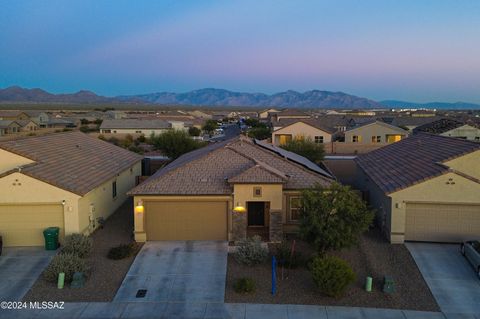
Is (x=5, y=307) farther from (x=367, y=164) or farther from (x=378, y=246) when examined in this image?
(x=367, y=164)

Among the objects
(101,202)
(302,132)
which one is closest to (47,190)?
(101,202)

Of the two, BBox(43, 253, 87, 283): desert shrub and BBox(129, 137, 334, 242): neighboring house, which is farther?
BBox(129, 137, 334, 242): neighboring house

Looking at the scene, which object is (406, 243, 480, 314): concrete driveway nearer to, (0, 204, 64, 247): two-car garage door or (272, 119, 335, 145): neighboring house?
(0, 204, 64, 247): two-car garage door

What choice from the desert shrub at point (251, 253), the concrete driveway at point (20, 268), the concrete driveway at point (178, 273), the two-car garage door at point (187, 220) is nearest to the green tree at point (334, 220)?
the desert shrub at point (251, 253)

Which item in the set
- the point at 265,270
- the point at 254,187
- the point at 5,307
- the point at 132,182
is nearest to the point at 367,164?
the point at 254,187

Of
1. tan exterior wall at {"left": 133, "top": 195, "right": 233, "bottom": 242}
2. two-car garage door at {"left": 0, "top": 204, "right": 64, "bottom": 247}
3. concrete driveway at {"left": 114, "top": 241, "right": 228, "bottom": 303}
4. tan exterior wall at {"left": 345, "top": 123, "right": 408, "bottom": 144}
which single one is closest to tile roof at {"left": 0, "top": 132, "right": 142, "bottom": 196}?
two-car garage door at {"left": 0, "top": 204, "right": 64, "bottom": 247}

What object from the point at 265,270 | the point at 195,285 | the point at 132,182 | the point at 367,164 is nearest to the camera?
the point at 195,285

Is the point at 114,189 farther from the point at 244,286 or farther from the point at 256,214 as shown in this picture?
the point at 244,286
